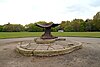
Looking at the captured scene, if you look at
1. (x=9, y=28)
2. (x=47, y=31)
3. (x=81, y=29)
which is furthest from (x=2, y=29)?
(x=47, y=31)

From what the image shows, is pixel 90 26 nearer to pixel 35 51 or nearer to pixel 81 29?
pixel 81 29

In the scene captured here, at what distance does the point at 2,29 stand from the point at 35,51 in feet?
170

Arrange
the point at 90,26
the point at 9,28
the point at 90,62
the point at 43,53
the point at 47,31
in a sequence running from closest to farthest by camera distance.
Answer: the point at 90,62 → the point at 43,53 → the point at 47,31 → the point at 90,26 → the point at 9,28

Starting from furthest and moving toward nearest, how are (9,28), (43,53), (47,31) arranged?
(9,28)
(47,31)
(43,53)

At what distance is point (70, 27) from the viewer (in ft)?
165

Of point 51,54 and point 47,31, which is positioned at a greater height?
point 47,31

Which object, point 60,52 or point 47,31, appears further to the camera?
→ point 47,31

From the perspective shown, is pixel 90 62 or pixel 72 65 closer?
pixel 72 65

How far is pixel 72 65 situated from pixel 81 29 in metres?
43.8

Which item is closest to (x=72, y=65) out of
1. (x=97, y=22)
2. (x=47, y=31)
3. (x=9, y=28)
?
(x=47, y=31)

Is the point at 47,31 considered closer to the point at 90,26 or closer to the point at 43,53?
the point at 43,53

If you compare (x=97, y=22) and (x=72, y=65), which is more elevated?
(x=97, y=22)

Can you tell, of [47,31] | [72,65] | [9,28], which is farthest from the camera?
[9,28]

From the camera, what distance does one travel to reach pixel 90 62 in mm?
6242
